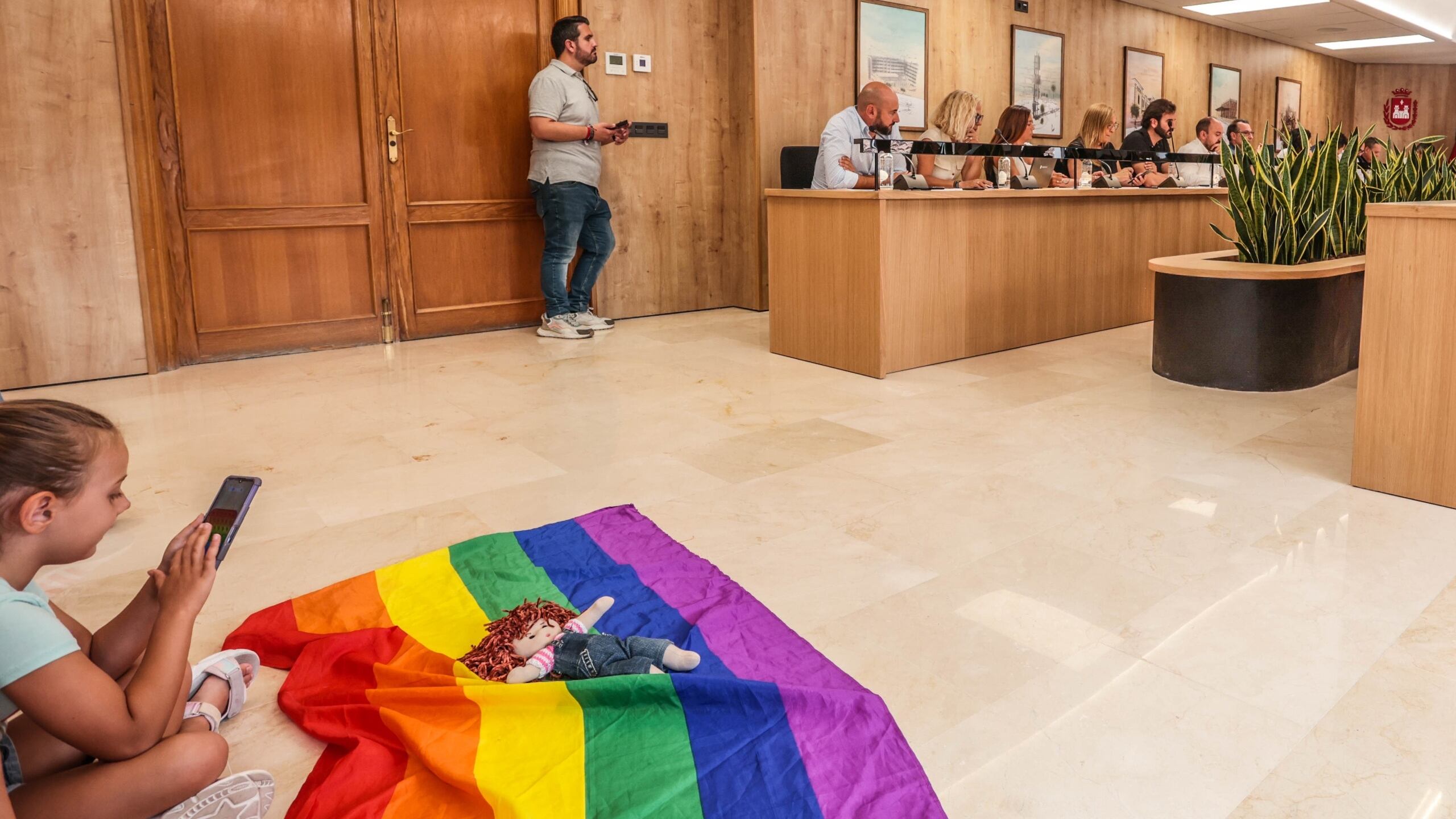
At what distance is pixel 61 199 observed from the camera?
423cm

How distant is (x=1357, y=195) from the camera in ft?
13.9

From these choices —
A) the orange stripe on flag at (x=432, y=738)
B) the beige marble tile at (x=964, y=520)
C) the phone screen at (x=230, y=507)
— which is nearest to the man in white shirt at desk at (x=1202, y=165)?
the beige marble tile at (x=964, y=520)

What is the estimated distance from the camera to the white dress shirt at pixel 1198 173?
6.16 meters

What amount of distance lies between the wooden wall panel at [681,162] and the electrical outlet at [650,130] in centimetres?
4

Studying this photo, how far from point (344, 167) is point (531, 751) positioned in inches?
173

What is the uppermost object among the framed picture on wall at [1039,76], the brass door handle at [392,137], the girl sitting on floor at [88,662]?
the framed picture on wall at [1039,76]

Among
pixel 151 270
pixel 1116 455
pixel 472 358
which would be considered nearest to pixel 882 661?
pixel 1116 455

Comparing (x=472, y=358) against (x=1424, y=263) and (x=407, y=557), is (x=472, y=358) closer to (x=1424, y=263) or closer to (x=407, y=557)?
(x=407, y=557)

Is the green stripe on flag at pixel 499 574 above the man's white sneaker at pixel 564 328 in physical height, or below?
below

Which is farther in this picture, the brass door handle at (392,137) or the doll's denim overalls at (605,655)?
the brass door handle at (392,137)

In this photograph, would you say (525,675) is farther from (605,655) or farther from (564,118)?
(564,118)

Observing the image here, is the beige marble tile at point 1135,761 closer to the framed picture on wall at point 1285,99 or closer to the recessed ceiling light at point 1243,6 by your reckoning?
the recessed ceiling light at point 1243,6

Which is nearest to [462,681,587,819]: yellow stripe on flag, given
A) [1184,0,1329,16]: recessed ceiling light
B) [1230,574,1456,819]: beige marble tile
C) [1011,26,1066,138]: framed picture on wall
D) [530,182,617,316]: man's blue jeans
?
[1230,574,1456,819]: beige marble tile

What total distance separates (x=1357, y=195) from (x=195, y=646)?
455 cm
